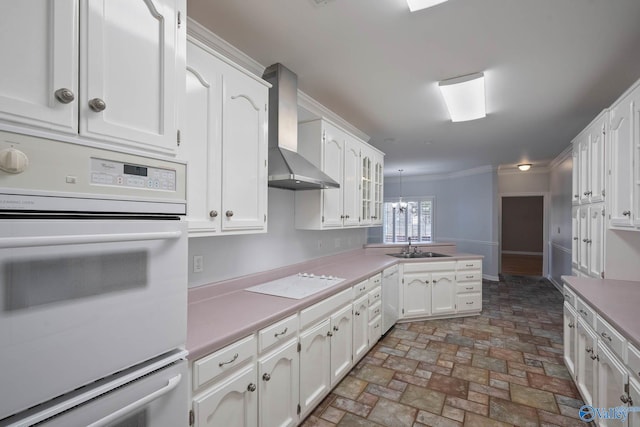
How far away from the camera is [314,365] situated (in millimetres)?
2041

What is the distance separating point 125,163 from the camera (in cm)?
93

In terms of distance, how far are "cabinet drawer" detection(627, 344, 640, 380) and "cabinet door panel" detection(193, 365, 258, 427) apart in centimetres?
177

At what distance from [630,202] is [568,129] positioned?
2532 millimetres

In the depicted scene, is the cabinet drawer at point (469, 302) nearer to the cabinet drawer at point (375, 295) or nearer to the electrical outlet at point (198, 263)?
the cabinet drawer at point (375, 295)

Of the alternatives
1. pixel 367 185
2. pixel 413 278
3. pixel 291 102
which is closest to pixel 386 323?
pixel 413 278

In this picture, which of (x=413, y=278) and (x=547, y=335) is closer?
(x=547, y=335)

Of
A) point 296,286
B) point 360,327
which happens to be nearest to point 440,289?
point 360,327

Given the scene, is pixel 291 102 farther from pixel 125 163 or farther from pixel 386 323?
pixel 386 323

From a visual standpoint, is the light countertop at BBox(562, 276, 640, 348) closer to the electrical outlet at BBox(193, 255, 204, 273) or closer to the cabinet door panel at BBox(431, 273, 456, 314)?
the cabinet door panel at BBox(431, 273, 456, 314)

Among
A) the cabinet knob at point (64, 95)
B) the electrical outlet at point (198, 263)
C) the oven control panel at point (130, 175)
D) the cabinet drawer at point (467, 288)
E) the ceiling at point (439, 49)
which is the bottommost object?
the cabinet drawer at point (467, 288)

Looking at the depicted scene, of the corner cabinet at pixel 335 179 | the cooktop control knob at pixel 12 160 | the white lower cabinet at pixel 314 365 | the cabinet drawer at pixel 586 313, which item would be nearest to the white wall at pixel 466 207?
the corner cabinet at pixel 335 179

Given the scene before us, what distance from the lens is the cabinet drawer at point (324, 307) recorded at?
6.29 ft

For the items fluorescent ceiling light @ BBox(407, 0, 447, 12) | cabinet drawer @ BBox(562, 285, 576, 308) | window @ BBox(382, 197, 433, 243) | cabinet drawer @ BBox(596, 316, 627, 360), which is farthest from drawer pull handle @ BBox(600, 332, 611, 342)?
window @ BBox(382, 197, 433, 243)

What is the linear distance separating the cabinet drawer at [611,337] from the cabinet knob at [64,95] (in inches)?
97.5
